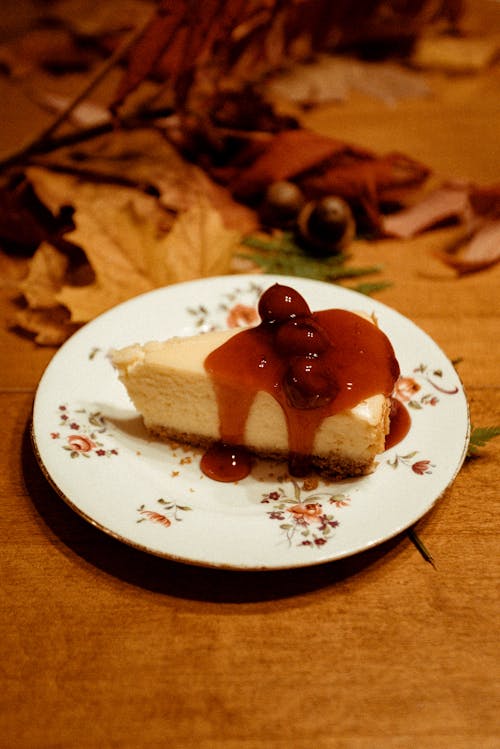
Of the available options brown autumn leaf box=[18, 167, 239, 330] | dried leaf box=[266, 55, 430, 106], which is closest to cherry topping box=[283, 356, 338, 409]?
brown autumn leaf box=[18, 167, 239, 330]

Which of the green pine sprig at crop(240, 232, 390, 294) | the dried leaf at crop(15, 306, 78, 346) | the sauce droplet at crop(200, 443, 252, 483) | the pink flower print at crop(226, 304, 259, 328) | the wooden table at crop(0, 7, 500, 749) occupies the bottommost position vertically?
the wooden table at crop(0, 7, 500, 749)

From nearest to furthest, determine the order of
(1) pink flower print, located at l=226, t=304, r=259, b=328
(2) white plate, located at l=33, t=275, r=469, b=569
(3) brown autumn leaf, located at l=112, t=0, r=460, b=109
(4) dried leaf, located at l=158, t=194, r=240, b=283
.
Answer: (2) white plate, located at l=33, t=275, r=469, b=569 < (1) pink flower print, located at l=226, t=304, r=259, b=328 < (4) dried leaf, located at l=158, t=194, r=240, b=283 < (3) brown autumn leaf, located at l=112, t=0, r=460, b=109

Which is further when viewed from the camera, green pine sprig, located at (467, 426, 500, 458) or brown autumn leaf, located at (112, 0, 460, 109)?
brown autumn leaf, located at (112, 0, 460, 109)

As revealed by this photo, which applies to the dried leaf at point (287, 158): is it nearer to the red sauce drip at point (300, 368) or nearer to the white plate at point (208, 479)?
the white plate at point (208, 479)

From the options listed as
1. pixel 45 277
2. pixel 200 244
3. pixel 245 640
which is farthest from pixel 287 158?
pixel 245 640

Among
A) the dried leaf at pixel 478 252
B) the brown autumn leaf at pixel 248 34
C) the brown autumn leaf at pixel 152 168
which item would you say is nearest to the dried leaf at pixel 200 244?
the brown autumn leaf at pixel 152 168

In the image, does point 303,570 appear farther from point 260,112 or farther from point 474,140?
point 474,140

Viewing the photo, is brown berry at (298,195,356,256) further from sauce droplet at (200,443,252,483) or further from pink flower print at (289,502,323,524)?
pink flower print at (289,502,323,524)
